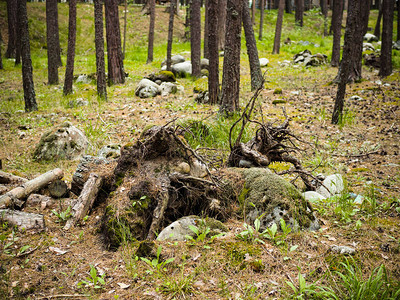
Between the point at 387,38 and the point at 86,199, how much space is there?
1304 cm

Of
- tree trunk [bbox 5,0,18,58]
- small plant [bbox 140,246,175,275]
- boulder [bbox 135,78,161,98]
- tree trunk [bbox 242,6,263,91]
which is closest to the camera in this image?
small plant [bbox 140,246,175,275]

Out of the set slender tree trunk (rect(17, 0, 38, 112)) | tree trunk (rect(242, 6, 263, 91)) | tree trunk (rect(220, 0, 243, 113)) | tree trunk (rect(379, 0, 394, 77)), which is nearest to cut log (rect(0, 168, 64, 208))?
tree trunk (rect(220, 0, 243, 113))

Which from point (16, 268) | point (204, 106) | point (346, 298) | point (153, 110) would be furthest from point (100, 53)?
point (346, 298)

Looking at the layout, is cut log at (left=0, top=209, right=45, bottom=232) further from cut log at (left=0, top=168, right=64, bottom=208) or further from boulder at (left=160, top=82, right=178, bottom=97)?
boulder at (left=160, top=82, right=178, bottom=97)

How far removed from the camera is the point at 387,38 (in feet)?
38.4

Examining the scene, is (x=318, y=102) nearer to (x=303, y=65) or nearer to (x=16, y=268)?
(x=303, y=65)

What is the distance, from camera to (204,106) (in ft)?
28.9

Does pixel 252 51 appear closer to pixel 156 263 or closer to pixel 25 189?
pixel 25 189

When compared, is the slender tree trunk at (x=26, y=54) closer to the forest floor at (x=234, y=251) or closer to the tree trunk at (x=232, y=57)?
the forest floor at (x=234, y=251)

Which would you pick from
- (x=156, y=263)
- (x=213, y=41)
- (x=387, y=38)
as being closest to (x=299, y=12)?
(x=387, y=38)

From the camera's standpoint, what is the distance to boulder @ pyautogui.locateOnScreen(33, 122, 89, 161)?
19.5 ft

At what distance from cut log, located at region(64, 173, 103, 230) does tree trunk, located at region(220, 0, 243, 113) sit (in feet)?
13.1

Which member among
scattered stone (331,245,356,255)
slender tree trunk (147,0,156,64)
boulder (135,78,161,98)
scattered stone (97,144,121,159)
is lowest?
scattered stone (331,245,356,255)

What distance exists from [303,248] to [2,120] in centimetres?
867
